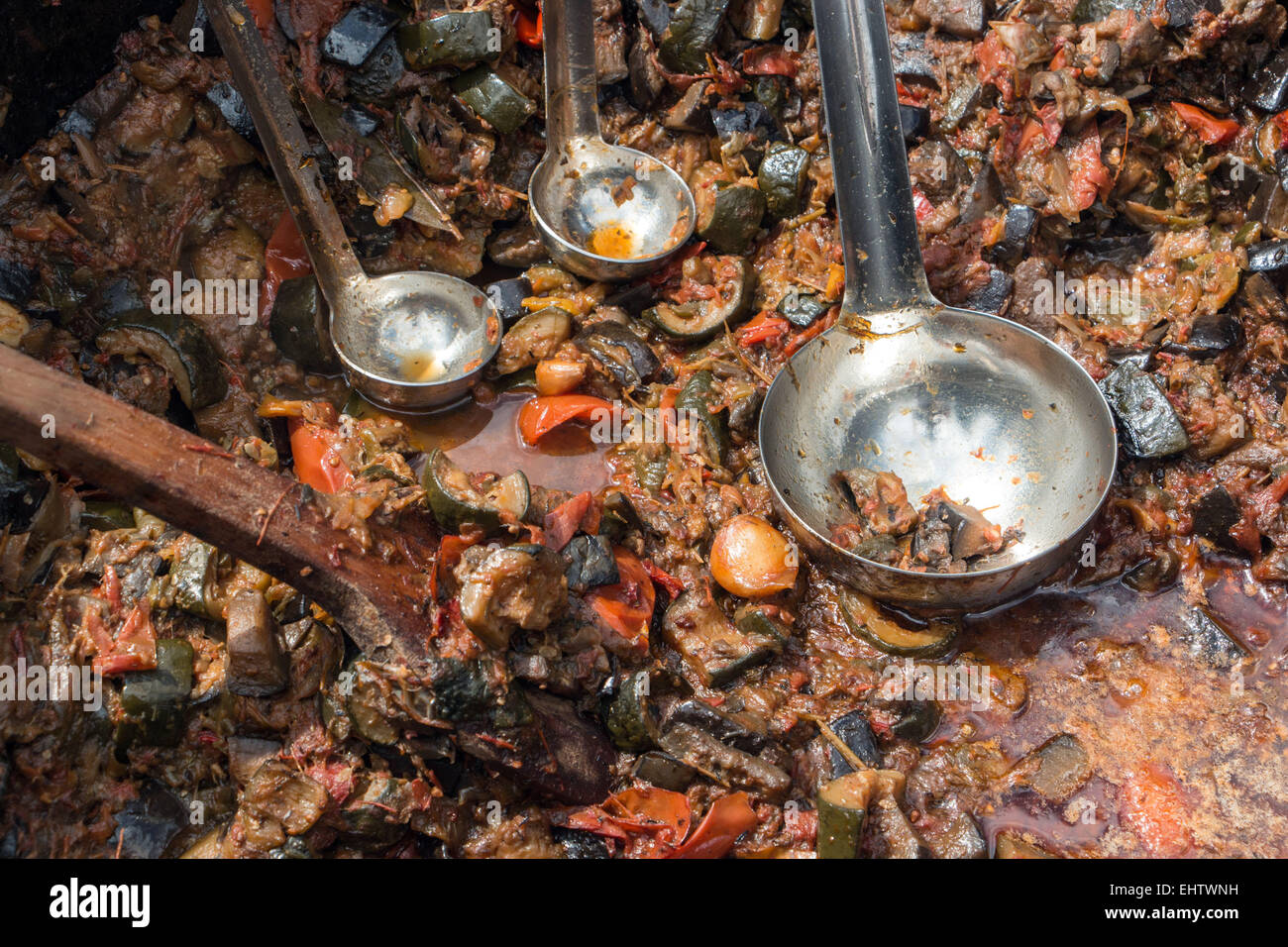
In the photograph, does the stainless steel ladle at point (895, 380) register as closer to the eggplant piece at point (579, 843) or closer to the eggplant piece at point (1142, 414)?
the eggplant piece at point (1142, 414)

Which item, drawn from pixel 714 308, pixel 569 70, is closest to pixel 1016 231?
pixel 714 308

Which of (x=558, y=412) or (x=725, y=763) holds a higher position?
(x=558, y=412)

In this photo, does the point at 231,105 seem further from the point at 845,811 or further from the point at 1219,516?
the point at 1219,516

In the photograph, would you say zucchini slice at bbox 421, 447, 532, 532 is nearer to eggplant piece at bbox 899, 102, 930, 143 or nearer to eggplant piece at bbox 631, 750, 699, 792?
eggplant piece at bbox 631, 750, 699, 792

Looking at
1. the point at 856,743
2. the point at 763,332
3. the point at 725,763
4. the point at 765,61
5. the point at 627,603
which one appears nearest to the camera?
the point at 725,763

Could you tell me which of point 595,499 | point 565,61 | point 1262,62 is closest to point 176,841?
point 595,499

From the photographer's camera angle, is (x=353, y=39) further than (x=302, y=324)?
Yes

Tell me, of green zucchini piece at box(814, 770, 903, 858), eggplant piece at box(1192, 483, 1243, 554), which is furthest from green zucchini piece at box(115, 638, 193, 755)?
eggplant piece at box(1192, 483, 1243, 554)
